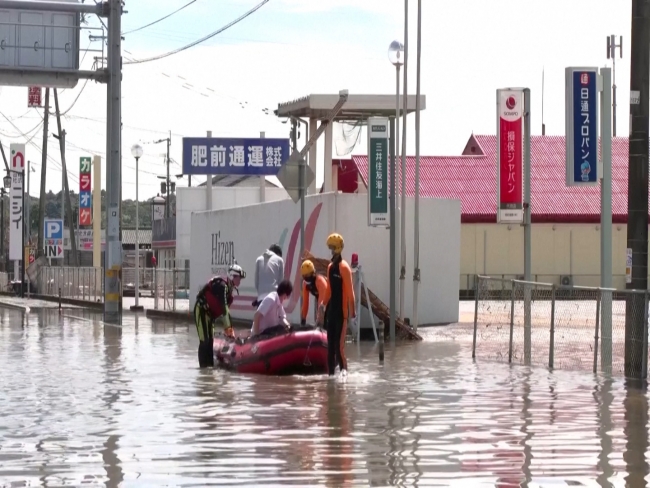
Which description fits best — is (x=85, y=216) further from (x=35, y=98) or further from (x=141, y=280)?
(x=35, y=98)

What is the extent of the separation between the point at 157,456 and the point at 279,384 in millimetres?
6277

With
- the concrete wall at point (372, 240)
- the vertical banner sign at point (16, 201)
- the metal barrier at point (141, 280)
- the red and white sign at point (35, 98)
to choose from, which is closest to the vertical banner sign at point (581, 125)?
the concrete wall at point (372, 240)

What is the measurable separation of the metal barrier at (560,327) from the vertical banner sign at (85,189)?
4122cm

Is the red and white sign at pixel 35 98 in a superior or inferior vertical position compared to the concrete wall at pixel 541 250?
superior

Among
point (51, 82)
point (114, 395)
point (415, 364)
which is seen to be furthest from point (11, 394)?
point (51, 82)

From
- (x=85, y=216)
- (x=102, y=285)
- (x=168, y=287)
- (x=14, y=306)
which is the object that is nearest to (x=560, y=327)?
(x=168, y=287)

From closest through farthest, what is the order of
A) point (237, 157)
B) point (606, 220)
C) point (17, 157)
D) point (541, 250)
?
1. point (606, 220)
2. point (541, 250)
3. point (237, 157)
4. point (17, 157)

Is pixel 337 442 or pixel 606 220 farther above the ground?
pixel 606 220

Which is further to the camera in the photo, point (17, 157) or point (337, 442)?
point (17, 157)

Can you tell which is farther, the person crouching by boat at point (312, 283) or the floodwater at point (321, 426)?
the person crouching by boat at point (312, 283)

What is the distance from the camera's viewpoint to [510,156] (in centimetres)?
2245

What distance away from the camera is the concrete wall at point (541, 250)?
48781 mm

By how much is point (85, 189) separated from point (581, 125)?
45565mm

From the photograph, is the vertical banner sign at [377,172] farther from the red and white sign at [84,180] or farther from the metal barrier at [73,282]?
the red and white sign at [84,180]
